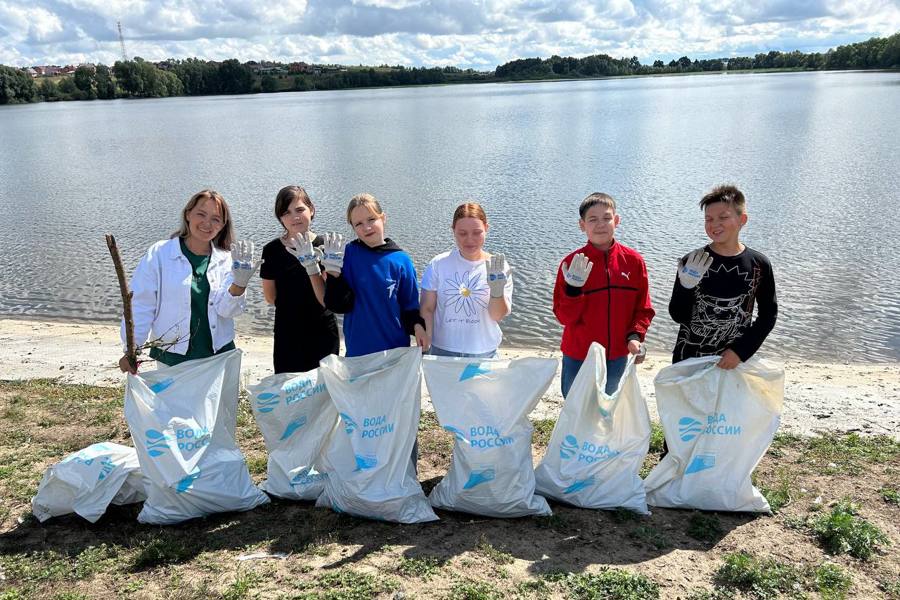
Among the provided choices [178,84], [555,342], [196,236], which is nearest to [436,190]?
[555,342]

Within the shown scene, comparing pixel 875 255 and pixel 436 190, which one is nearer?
pixel 875 255

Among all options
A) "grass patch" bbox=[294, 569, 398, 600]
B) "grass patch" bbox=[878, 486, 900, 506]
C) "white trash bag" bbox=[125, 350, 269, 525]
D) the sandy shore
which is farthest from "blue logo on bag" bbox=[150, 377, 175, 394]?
"grass patch" bbox=[878, 486, 900, 506]

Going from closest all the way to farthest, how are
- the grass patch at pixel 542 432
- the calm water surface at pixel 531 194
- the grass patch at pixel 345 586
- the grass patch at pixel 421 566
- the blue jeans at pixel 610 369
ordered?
the grass patch at pixel 345 586, the grass patch at pixel 421 566, the blue jeans at pixel 610 369, the grass patch at pixel 542 432, the calm water surface at pixel 531 194

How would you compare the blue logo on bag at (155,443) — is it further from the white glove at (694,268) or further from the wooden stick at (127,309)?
the white glove at (694,268)

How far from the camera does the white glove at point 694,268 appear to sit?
13.6 feet

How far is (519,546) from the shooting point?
3.82 m

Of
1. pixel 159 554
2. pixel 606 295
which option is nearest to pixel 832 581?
pixel 606 295

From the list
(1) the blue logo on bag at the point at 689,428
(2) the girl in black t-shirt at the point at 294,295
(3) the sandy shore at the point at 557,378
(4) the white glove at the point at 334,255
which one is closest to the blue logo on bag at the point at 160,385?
(2) the girl in black t-shirt at the point at 294,295

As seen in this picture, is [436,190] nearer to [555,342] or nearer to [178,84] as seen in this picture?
[555,342]

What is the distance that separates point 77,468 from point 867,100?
59492mm

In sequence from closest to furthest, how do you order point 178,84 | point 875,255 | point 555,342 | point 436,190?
point 555,342, point 875,255, point 436,190, point 178,84

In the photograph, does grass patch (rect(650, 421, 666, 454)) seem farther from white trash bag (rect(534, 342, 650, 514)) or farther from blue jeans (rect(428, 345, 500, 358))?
blue jeans (rect(428, 345, 500, 358))

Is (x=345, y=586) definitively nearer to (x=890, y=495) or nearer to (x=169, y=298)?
(x=169, y=298)

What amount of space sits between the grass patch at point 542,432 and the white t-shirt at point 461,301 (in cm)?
140
